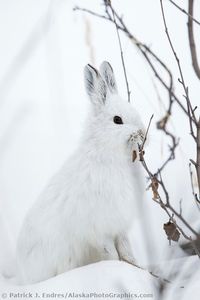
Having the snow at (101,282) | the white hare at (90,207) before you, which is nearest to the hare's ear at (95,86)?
the white hare at (90,207)

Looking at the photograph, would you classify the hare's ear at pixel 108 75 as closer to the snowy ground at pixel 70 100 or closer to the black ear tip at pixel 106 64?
the black ear tip at pixel 106 64

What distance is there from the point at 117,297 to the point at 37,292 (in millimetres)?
341

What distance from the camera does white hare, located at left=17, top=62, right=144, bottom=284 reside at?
242 cm

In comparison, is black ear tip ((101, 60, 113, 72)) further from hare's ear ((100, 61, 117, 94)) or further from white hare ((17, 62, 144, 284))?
white hare ((17, 62, 144, 284))

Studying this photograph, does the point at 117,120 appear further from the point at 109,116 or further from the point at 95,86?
the point at 95,86

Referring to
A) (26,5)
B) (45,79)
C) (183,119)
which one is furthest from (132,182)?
(26,5)

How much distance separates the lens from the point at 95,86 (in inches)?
106

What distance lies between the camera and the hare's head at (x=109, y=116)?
2453 millimetres

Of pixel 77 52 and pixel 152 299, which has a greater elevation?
pixel 77 52

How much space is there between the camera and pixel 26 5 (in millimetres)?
5660

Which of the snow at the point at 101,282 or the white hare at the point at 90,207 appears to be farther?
the white hare at the point at 90,207

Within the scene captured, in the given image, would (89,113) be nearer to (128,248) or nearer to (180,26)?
(128,248)

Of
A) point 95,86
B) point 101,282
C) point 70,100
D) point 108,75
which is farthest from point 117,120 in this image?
point 70,100

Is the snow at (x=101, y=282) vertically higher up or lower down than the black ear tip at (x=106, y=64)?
lower down
